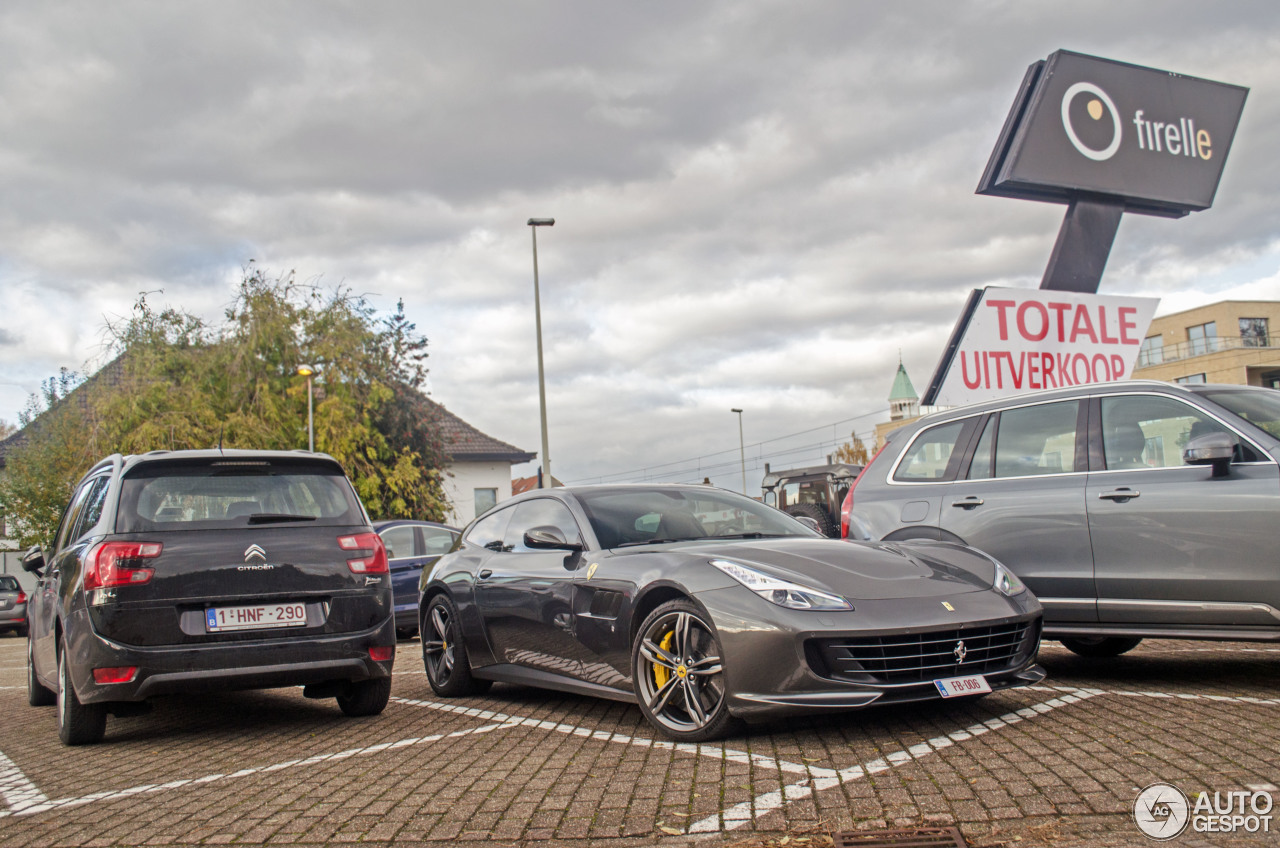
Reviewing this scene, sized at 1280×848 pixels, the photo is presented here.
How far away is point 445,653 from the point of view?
7.34m

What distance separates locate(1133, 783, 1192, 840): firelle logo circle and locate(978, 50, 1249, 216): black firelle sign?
426 inches

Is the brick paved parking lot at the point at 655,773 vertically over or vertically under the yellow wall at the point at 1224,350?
under

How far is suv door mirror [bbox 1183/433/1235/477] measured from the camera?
5.43 meters

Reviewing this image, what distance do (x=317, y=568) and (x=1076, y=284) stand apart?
425 inches

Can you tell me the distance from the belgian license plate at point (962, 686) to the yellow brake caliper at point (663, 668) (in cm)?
119

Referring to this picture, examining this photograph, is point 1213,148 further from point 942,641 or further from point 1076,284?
point 942,641

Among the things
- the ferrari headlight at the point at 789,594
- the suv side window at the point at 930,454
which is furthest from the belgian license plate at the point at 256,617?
the suv side window at the point at 930,454

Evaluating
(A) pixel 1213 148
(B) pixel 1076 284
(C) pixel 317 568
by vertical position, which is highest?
(A) pixel 1213 148

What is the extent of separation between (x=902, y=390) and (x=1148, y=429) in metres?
128

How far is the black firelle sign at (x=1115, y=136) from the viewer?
44.1 ft

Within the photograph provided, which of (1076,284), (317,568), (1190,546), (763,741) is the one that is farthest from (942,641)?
(1076,284)

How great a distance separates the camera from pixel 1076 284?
45.3 feet

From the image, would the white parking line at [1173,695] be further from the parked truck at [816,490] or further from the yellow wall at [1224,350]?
the yellow wall at [1224,350]
